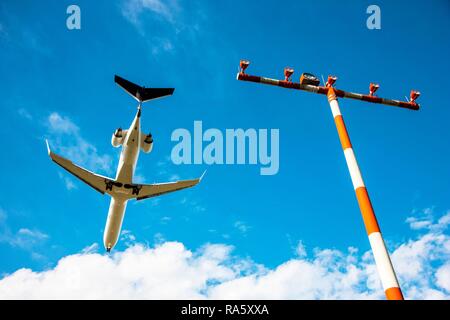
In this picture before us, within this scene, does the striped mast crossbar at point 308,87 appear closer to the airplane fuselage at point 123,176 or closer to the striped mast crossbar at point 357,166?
the striped mast crossbar at point 357,166

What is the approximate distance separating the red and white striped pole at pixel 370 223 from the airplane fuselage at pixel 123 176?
1621cm

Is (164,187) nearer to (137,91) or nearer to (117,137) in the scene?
(117,137)

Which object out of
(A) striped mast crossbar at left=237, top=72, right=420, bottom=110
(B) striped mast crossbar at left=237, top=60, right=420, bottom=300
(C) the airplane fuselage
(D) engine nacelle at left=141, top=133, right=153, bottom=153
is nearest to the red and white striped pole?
(B) striped mast crossbar at left=237, top=60, right=420, bottom=300

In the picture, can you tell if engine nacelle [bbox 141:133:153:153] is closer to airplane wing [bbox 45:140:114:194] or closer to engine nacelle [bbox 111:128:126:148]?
engine nacelle [bbox 111:128:126:148]

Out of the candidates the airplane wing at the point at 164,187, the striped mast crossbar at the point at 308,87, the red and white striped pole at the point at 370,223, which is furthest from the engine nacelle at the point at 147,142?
the red and white striped pole at the point at 370,223

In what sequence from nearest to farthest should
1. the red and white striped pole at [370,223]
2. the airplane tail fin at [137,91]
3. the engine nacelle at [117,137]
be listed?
the red and white striped pole at [370,223]
the engine nacelle at [117,137]
the airplane tail fin at [137,91]

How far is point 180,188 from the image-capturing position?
A: 34781 millimetres

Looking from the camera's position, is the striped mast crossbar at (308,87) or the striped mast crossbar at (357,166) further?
the striped mast crossbar at (308,87)

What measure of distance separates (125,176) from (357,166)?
2089 cm

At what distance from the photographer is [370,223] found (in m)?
15.8

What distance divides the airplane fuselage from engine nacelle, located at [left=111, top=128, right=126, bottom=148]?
12.8 inches

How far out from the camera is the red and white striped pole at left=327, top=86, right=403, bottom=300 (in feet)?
45.5

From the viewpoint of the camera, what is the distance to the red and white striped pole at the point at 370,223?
13883 millimetres

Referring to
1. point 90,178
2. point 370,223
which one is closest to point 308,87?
point 370,223
